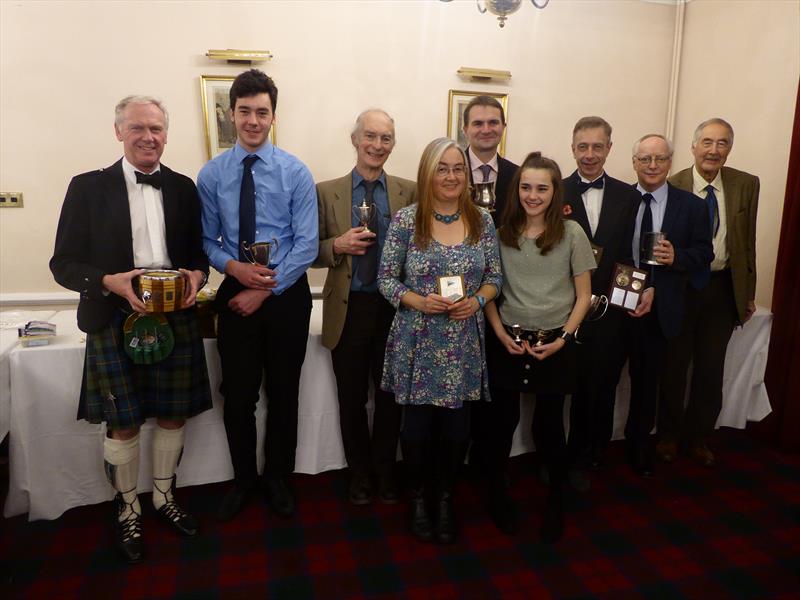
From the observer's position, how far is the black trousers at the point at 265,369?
2.26 metres

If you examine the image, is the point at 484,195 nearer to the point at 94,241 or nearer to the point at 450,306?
the point at 450,306

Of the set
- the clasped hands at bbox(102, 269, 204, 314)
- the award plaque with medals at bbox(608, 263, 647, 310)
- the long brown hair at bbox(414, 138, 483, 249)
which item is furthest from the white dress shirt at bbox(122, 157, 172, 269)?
the award plaque with medals at bbox(608, 263, 647, 310)

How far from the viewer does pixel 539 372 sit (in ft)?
7.25

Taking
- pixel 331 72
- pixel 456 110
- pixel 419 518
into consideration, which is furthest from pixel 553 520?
pixel 331 72

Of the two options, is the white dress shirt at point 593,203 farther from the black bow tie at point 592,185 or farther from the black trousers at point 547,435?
the black trousers at point 547,435

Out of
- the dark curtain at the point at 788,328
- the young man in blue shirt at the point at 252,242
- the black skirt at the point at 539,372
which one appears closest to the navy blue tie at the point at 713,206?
the dark curtain at the point at 788,328

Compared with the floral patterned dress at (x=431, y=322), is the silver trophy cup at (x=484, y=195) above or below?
above

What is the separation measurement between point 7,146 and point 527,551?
3.53 metres

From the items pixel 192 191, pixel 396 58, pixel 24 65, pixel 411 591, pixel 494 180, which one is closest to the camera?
pixel 411 591

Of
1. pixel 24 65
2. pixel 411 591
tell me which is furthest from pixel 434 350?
pixel 24 65

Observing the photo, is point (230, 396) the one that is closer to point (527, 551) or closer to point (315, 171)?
point (527, 551)

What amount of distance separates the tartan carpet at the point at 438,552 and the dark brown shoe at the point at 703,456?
0.20 m

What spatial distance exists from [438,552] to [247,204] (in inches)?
61.8

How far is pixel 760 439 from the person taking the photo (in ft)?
10.7
